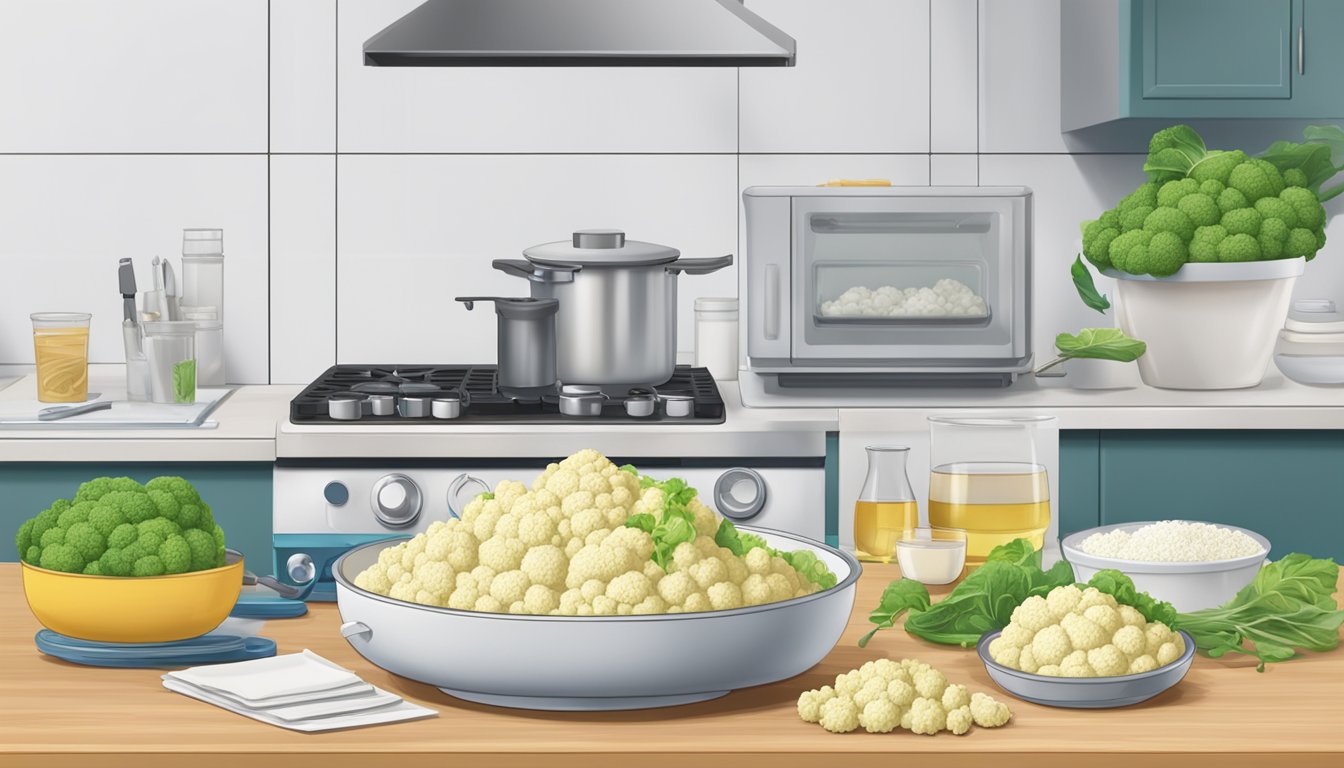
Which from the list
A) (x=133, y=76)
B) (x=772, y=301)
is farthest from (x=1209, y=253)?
(x=133, y=76)


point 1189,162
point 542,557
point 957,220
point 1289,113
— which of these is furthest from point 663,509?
point 1289,113

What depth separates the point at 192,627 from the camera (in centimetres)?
119

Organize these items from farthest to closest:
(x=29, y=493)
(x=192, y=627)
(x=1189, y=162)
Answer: (x=1189, y=162)
(x=29, y=493)
(x=192, y=627)

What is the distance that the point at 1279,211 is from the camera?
2.62m

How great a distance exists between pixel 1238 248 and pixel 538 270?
122 cm

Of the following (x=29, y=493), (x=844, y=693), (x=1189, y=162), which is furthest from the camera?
(x=1189, y=162)

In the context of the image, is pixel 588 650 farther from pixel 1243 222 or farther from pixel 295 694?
pixel 1243 222

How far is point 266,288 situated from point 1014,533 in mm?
2073

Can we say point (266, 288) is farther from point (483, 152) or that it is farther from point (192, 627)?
point (192, 627)

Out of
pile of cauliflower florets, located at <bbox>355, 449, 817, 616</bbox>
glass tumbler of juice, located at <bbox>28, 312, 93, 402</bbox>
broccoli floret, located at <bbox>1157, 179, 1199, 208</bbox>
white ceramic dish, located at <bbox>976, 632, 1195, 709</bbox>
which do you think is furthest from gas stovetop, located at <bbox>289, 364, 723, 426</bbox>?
white ceramic dish, located at <bbox>976, 632, 1195, 709</bbox>

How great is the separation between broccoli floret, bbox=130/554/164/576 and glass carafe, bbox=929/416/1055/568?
71cm

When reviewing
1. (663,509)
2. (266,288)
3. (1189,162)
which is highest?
(1189,162)

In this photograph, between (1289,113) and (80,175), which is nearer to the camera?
(1289,113)

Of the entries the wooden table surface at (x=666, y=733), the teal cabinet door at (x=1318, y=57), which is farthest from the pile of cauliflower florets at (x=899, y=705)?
the teal cabinet door at (x=1318, y=57)
